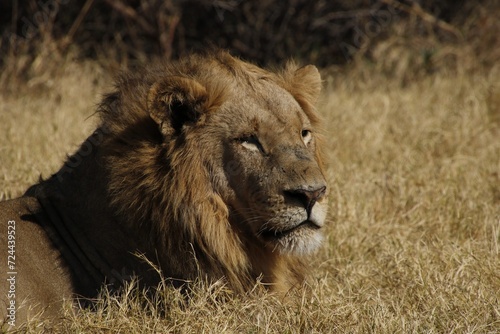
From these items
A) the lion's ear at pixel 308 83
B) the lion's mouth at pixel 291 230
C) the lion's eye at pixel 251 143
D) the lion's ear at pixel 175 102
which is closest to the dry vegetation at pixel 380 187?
the lion's ear at pixel 308 83

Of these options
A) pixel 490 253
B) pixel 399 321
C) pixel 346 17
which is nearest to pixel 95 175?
pixel 399 321

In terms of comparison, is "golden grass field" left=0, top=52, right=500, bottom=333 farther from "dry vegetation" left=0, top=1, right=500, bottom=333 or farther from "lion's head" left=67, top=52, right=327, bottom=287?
"lion's head" left=67, top=52, right=327, bottom=287

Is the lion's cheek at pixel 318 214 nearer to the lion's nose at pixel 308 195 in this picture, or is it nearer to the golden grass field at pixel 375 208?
the lion's nose at pixel 308 195

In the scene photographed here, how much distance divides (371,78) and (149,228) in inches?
245

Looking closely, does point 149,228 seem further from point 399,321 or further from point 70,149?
point 70,149

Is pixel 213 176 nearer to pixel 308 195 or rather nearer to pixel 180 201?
pixel 180 201

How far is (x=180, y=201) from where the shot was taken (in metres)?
3.88

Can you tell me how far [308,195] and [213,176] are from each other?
500 millimetres

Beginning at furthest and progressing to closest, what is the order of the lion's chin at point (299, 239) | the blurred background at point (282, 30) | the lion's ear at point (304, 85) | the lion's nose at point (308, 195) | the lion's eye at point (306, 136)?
the blurred background at point (282, 30) < the lion's ear at point (304, 85) < the lion's eye at point (306, 136) < the lion's chin at point (299, 239) < the lion's nose at point (308, 195)

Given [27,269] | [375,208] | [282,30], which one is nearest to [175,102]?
[27,269]

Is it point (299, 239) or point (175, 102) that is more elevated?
point (175, 102)

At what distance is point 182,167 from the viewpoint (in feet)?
12.8

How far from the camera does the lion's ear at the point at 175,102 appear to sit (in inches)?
152

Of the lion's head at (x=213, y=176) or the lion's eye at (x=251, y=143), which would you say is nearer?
the lion's head at (x=213, y=176)
